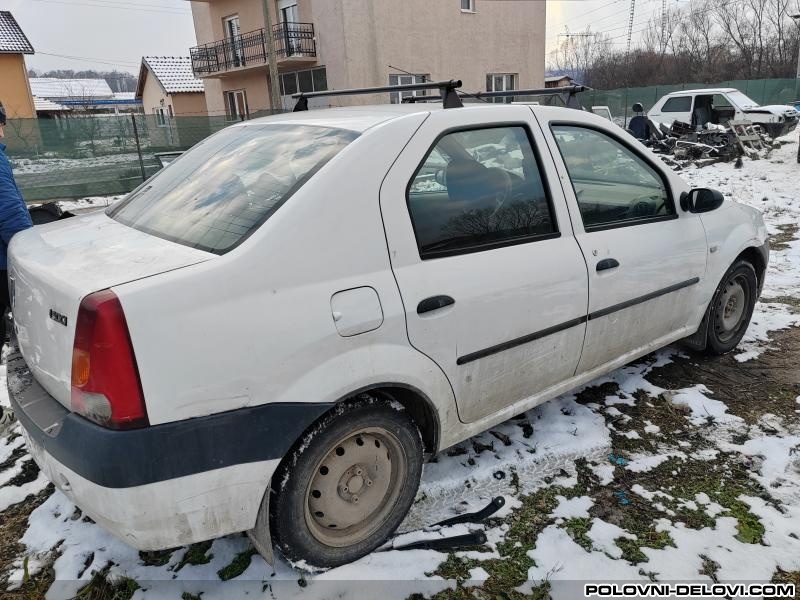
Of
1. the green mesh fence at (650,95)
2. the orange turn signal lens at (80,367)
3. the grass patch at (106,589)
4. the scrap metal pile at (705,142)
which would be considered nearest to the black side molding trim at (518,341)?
the orange turn signal lens at (80,367)

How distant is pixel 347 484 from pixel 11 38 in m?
36.9

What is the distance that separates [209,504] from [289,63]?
81.4 ft

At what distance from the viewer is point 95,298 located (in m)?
1.75

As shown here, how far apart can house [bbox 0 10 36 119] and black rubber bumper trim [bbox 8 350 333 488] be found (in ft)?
111

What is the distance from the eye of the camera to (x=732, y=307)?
413 cm

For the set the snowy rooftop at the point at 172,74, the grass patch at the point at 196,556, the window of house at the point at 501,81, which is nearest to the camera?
the grass patch at the point at 196,556

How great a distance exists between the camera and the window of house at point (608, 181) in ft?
9.70

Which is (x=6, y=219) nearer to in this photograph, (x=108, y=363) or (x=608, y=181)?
(x=108, y=363)

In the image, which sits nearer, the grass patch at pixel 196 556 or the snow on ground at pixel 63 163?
the grass patch at pixel 196 556

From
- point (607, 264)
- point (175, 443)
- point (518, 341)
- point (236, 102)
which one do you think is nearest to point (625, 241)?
point (607, 264)

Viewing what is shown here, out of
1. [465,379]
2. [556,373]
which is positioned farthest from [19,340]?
[556,373]

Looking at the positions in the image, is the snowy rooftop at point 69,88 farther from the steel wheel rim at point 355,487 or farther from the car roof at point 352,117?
the steel wheel rim at point 355,487

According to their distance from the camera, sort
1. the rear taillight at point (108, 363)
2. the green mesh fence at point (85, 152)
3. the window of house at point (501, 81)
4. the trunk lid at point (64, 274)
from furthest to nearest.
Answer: the window of house at point (501, 81), the green mesh fence at point (85, 152), the trunk lid at point (64, 274), the rear taillight at point (108, 363)

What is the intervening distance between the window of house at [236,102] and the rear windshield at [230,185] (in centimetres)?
2724
